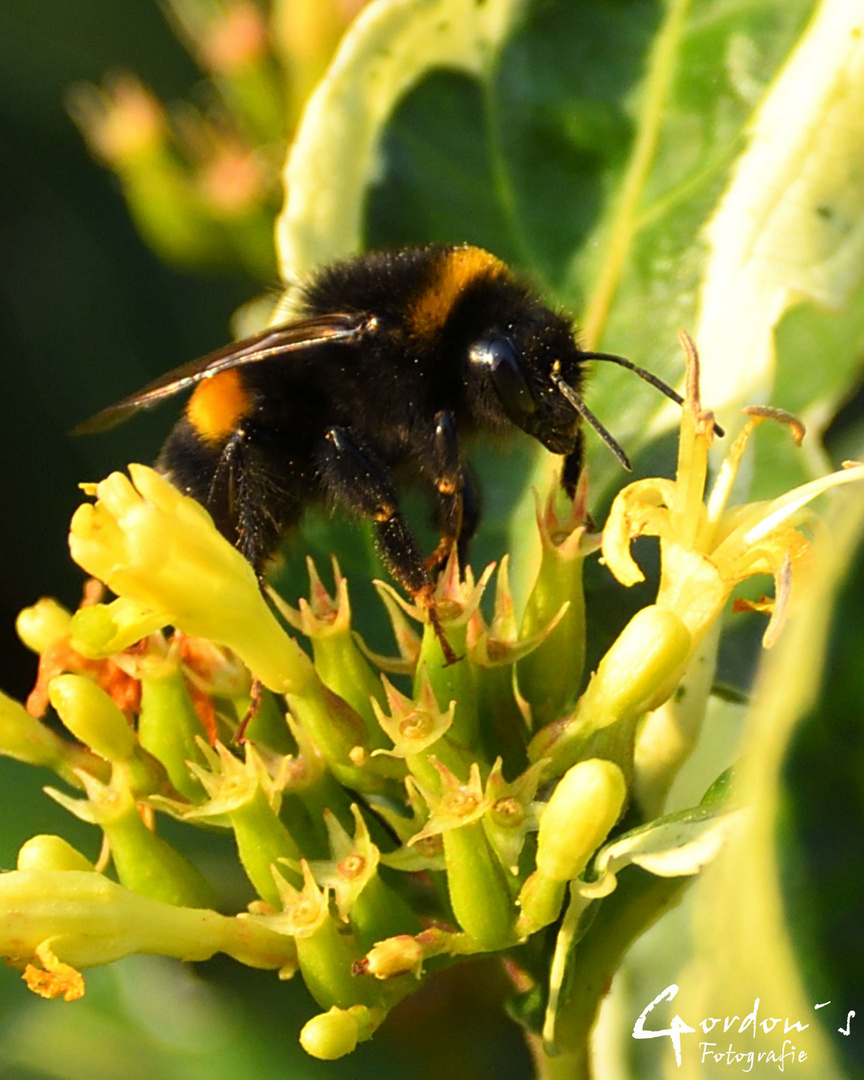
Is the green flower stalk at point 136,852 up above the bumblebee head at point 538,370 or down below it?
below

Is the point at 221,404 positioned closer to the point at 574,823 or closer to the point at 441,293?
the point at 441,293

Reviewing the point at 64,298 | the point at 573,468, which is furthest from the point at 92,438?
the point at 573,468

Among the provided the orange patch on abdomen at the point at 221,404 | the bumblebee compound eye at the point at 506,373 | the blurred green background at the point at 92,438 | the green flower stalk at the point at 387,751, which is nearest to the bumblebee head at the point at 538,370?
the bumblebee compound eye at the point at 506,373

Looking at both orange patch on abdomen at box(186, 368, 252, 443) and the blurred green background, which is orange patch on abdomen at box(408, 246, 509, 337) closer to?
orange patch on abdomen at box(186, 368, 252, 443)

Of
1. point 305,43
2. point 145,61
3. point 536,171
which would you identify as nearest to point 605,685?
point 536,171

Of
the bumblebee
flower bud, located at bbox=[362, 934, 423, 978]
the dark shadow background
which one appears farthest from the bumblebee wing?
the dark shadow background

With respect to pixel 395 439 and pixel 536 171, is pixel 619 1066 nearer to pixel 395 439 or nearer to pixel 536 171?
pixel 395 439

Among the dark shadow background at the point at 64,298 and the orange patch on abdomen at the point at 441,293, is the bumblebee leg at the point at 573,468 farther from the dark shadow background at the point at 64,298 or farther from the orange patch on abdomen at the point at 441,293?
the dark shadow background at the point at 64,298
